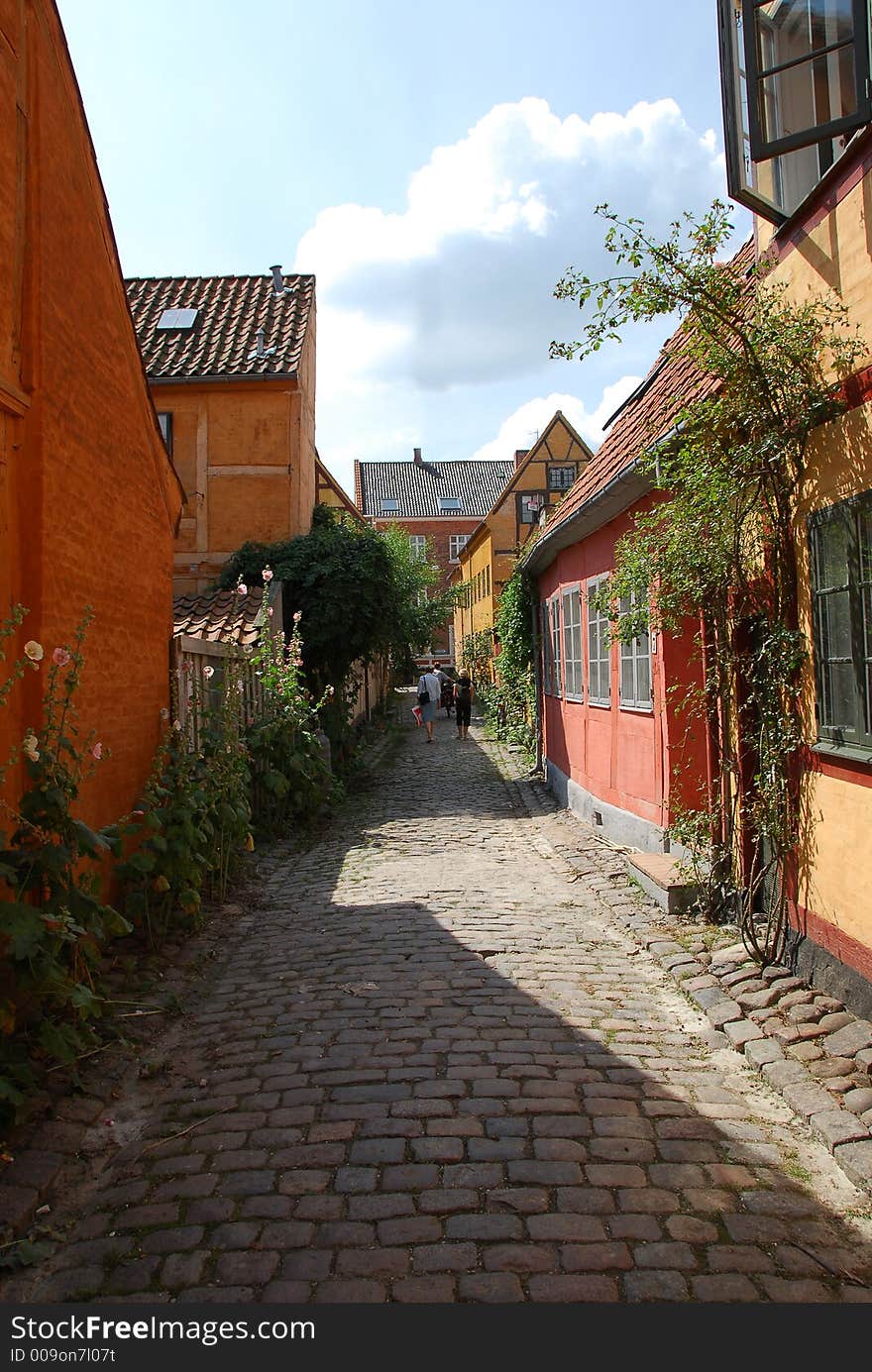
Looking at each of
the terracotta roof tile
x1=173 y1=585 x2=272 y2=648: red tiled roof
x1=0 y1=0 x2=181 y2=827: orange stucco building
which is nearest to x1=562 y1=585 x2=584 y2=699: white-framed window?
x1=173 y1=585 x2=272 y2=648: red tiled roof

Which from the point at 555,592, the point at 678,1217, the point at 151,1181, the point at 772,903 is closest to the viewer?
the point at 678,1217

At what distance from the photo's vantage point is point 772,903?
19.4 feet

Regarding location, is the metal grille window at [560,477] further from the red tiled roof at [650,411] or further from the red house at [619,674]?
the red tiled roof at [650,411]

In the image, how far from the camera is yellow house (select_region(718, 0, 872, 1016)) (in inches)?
185

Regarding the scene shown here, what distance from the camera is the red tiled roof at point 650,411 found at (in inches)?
268

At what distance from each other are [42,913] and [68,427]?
281 cm

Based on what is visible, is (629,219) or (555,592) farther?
(555,592)

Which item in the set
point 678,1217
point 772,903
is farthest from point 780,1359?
point 772,903

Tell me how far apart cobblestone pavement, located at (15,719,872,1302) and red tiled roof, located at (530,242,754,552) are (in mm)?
3544

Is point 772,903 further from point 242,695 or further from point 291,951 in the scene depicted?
point 242,695

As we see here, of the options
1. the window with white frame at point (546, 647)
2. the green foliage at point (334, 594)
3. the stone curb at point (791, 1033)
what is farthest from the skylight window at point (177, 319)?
the stone curb at point (791, 1033)

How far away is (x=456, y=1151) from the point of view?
374 centimetres

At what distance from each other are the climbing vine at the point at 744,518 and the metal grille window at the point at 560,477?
32319 millimetres

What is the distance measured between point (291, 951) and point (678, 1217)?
3.75 metres
